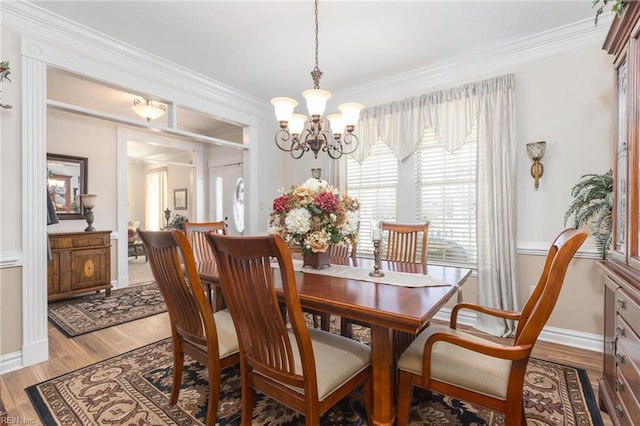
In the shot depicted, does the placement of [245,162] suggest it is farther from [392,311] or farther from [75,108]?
[392,311]

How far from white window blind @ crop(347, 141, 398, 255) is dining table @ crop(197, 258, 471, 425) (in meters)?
1.85

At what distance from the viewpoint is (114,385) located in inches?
82.5

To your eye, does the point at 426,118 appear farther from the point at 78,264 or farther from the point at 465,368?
the point at 78,264

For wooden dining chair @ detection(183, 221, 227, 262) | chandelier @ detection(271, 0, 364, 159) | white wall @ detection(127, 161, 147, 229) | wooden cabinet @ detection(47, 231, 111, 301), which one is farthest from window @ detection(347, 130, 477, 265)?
white wall @ detection(127, 161, 147, 229)

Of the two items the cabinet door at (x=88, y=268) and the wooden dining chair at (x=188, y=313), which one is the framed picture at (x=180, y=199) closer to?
the cabinet door at (x=88, y=268)

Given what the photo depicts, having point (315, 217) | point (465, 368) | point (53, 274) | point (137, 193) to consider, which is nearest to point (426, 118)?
point (315, 217)

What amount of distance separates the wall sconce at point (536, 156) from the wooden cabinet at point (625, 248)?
0.92 metres

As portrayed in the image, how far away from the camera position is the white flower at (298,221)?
1.94 meters

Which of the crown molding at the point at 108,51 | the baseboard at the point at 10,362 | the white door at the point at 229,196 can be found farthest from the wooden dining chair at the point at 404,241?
the white door at the point at 229,196

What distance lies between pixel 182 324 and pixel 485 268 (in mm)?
2725

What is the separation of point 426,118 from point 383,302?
2659mm

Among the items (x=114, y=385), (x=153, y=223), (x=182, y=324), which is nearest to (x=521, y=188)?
(x=182, y=324)

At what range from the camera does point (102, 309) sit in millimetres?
3701

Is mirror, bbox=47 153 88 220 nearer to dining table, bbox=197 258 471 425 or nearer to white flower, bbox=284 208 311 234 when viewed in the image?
dining table, bbox=197 258 471 425
